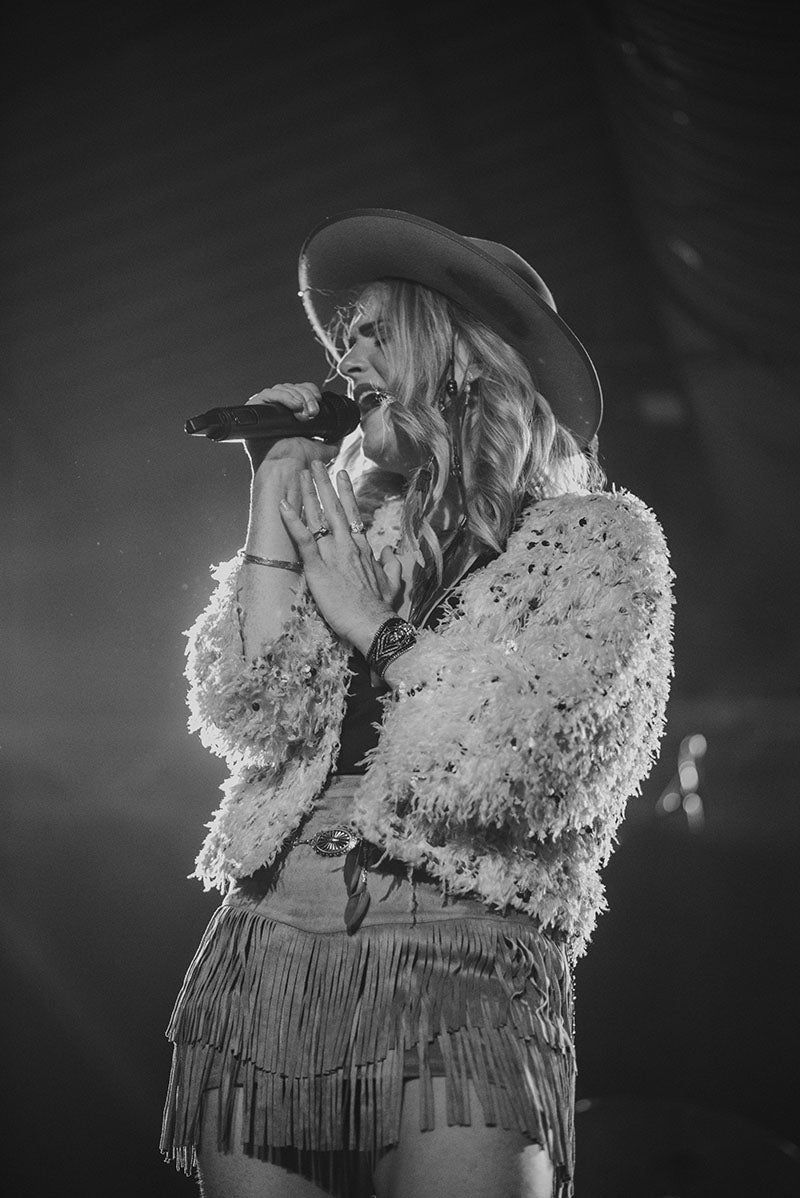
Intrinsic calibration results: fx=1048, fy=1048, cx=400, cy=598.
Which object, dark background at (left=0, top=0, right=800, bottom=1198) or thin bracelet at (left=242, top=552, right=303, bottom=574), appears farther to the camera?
dark background at (left=0, top=0, right=800, bottom=1198)

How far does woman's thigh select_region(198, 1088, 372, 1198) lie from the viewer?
112 cm

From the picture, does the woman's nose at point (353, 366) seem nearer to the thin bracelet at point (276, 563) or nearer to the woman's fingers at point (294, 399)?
the woman's fingers at point (294, 399)

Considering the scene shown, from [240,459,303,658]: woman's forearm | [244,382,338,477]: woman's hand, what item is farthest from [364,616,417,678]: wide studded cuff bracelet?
[244,382,338,477]: woman's hand

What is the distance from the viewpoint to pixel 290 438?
1377mm

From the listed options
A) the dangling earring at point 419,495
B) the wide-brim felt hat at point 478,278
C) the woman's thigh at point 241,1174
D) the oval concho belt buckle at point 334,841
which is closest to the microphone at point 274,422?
the dangling earring at point 419,495

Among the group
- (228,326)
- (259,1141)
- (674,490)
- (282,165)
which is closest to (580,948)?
(259,1141)

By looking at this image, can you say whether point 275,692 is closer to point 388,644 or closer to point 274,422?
point 388,644

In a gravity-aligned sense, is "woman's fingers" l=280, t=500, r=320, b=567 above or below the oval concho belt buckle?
above

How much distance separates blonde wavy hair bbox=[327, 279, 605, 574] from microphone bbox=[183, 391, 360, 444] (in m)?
0.08

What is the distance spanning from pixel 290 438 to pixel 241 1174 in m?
0.87

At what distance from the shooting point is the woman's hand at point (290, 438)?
1.37 metres

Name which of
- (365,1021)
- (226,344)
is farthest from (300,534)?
(226,344)

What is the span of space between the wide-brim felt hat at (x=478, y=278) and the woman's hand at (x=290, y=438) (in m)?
0.27

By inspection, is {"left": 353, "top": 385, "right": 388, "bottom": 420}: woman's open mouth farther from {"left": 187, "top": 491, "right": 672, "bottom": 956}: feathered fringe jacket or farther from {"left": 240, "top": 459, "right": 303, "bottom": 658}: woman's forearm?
{"left": 187, "top": 491, "right": 672, "bottom": 956}: feathered fringe jacket
